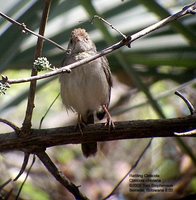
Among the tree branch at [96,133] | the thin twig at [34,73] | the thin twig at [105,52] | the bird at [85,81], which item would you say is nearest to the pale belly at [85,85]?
the bird at [85,81]

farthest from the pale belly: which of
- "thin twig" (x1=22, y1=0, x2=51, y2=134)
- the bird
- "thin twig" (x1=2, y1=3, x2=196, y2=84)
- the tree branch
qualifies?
"thin twig" (x1=2, y1=3, x2=196, y2=84)

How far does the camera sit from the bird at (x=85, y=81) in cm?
328

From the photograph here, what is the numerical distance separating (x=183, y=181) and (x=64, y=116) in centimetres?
176

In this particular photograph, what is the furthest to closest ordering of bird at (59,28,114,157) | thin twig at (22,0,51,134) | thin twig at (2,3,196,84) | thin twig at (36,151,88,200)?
bird at (59,28,114,157) → thin twig at (36,151,88,200) → thin twig at (22,0,51,134) → thin twig at (2,3,196,84)

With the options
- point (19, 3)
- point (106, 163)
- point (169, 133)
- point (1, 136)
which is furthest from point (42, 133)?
point (106, 163)

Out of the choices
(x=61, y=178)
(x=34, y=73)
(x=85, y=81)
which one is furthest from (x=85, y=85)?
(x=34, y=73)

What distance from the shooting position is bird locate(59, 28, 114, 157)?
10.8 feet

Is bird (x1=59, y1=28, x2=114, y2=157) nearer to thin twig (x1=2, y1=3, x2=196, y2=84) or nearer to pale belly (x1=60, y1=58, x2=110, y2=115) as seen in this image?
pale belly (x1=60, y1=58, x2=110, y2=115)

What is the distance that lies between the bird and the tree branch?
2.44 ft

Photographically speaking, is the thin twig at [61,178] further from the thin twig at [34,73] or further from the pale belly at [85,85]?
the pale belly at [85,85]

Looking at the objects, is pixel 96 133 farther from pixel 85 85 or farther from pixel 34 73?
pixel 85 85

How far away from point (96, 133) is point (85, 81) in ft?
2.88

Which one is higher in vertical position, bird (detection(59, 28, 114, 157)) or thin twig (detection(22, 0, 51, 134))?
bird (detection(59, 28, 114, 157))

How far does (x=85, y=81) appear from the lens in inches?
130
